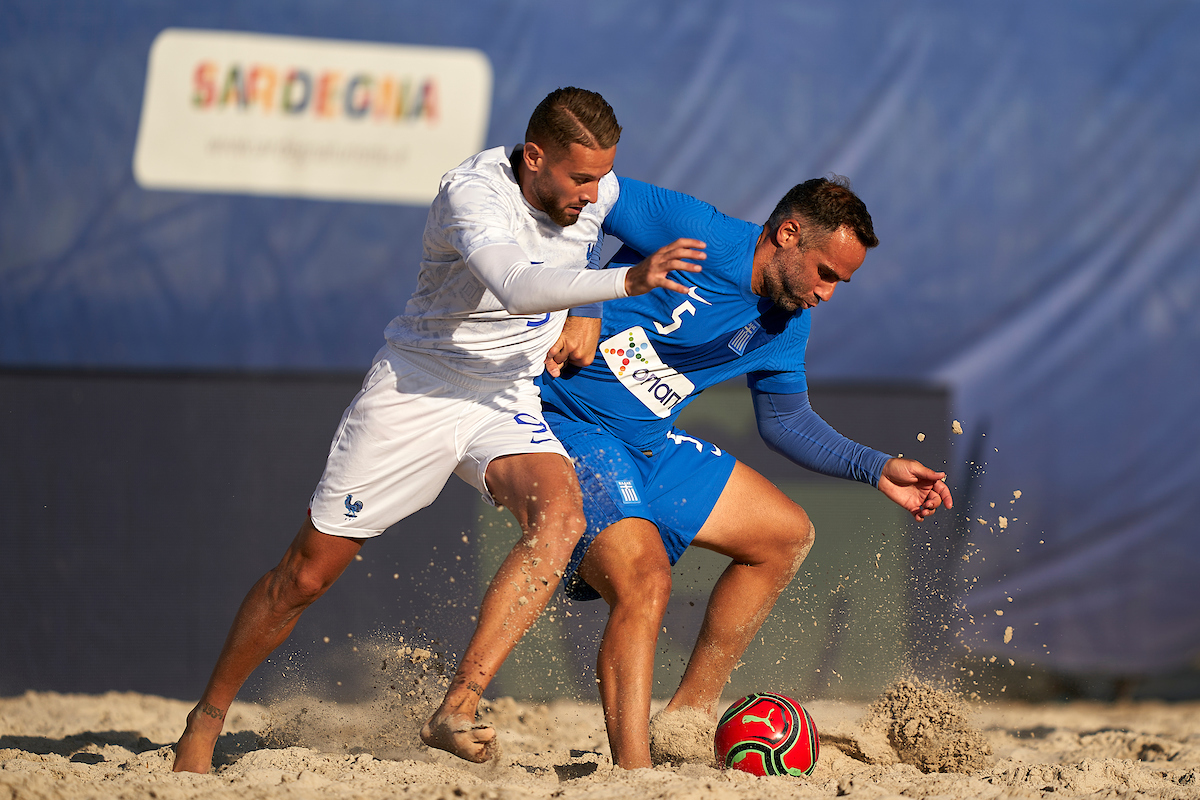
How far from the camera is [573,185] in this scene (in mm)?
2359

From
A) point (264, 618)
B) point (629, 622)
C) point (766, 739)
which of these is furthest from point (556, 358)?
point (766, 739)

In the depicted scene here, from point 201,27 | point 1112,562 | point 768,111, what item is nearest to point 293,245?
point 201,27

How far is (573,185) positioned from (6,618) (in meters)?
3.32

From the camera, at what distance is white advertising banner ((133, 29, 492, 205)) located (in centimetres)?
450

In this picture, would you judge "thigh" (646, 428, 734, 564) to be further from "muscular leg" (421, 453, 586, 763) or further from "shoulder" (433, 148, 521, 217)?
"shoulder" (433, 148, 521, 217)

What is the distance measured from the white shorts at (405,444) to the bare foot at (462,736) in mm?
544

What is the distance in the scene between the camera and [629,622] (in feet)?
8.32

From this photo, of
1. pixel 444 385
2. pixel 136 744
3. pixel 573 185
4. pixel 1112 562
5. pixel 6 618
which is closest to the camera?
pixel 573 185

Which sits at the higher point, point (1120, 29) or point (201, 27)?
point (1120, 29)

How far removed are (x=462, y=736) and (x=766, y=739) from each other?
0.90 m

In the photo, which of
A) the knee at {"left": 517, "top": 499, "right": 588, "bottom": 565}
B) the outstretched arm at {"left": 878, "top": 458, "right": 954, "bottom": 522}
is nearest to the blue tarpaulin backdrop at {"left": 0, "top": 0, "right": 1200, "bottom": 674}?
the outstretched arm at {"left": 878, "top": 458, "right": 954, "bottom": 522}

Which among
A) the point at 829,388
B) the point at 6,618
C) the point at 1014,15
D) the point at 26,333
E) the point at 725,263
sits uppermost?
the point at 1014,15

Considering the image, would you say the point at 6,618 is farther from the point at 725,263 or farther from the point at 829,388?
the point at 829,388

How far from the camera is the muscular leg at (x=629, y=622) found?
8.13 ft
